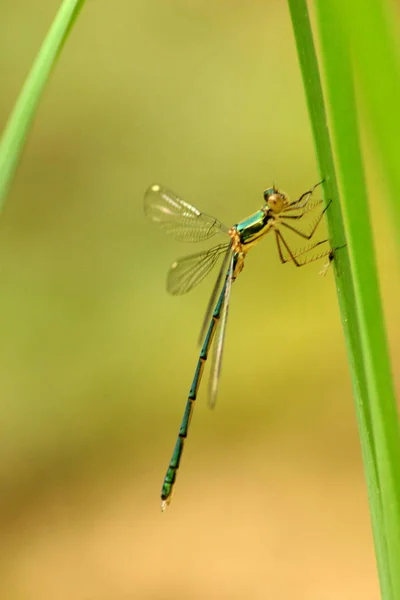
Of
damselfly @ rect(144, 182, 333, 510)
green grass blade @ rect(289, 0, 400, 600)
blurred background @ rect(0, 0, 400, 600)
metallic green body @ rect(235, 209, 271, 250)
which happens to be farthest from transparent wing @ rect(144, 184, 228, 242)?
blurred background @ rect(0, 0, 400, 600)

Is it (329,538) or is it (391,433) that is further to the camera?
(329,538)

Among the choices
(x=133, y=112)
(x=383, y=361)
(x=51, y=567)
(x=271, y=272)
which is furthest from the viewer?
(x=133, y=112)

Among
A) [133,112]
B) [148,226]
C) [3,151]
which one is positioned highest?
[133,112]

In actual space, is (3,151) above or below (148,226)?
below

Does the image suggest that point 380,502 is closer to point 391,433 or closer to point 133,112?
point 391,433

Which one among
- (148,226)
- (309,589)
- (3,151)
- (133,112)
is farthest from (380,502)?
(133,112)

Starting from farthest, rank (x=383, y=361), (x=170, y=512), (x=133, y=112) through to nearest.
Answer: (x=133, y=112)
(x=170, y=512)
(x=383, y=361)

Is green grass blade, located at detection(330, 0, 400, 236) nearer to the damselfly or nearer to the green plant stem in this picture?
the green plant stem
